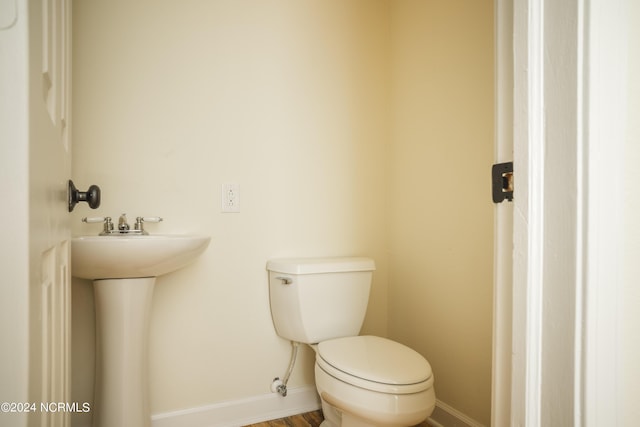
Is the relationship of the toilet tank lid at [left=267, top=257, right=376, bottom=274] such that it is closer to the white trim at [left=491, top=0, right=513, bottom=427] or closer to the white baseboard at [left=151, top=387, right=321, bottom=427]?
the white baseboard at [left=151, top=387, right=321, bottom=427]

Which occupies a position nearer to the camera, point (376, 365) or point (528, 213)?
point (528, 213)

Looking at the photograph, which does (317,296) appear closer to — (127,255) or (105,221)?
(127,255)

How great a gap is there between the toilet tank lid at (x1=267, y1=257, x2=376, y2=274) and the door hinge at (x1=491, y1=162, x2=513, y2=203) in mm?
1019

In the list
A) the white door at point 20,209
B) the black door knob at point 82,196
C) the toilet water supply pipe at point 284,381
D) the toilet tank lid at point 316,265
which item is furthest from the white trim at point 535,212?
the toilet water supply pipe at point 284,381

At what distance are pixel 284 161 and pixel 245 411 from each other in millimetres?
1153

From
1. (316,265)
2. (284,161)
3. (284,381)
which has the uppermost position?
(284,161)

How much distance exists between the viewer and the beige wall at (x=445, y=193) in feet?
4.55

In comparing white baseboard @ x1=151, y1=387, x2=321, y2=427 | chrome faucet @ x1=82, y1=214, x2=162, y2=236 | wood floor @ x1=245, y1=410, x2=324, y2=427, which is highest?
chrome faucet @ x1=82, y1=214, x2=162, y2=236

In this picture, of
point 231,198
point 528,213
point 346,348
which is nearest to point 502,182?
point 528,213

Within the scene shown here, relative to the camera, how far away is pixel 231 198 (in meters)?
1.58

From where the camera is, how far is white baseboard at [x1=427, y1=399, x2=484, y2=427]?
4.66ft

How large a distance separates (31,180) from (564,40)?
2.05 feet

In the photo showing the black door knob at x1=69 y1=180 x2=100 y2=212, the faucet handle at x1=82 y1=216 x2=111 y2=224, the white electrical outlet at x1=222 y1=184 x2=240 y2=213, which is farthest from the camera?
the white electrical outlet at x1=222 y1=184 x2=240 y2=213

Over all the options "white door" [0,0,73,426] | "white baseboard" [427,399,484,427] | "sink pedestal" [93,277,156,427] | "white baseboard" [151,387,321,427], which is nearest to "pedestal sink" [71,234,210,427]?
"sink pedestal" [93,277,156,427]
